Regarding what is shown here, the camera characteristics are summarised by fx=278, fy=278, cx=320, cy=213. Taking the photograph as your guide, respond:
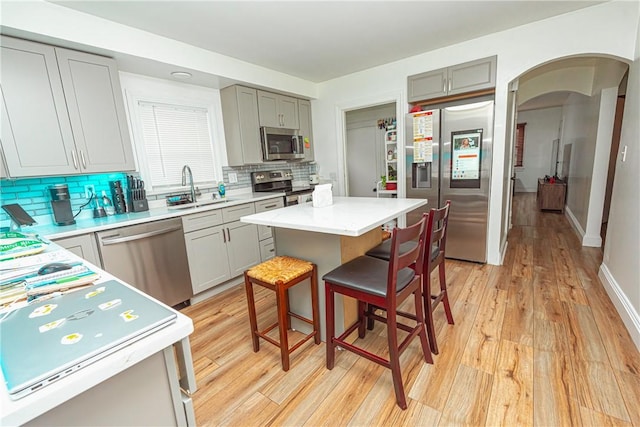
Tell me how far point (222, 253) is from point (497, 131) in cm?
327

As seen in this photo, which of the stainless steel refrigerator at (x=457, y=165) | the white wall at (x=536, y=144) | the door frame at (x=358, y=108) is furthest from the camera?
the white wall at (x=536, y=144)

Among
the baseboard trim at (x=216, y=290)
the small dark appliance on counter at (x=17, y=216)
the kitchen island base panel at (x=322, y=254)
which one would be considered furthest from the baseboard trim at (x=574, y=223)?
the small dark appliance on counter at (x=17, y=216)

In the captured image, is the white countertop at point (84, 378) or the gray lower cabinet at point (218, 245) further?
the gray lower cabinet at point (218, 245)

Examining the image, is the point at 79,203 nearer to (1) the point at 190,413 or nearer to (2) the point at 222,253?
(2) the point at 222,253

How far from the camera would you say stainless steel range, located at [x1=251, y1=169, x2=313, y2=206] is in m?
3.90

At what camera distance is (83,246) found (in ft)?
6.79

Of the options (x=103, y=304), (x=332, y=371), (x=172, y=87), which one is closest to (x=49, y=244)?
(x=103, y=304)

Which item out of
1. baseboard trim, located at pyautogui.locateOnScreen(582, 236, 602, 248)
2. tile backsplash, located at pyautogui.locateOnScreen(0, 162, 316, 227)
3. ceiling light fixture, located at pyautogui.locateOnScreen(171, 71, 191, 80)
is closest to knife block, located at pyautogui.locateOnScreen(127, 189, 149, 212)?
A: tile backsplash, located at pyautogui.locateOnScreen(0, 162, 316, 227)

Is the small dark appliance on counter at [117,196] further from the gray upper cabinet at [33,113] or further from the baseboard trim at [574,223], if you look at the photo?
the baseboard trim at [574,223]

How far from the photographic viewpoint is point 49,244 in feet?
5.09

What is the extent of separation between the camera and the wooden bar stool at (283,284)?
5.57 feet

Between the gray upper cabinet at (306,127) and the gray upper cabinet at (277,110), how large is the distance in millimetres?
112

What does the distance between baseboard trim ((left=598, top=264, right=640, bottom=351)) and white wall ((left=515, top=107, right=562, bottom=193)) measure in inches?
291

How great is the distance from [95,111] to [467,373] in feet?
11.1
